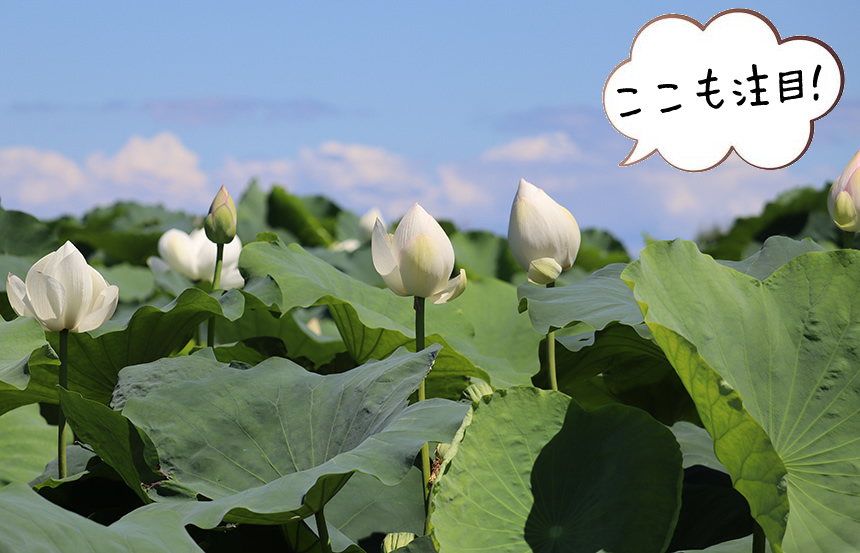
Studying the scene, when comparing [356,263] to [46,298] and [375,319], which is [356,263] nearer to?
[375,319]

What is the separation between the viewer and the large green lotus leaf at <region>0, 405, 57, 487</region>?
1.29 metres

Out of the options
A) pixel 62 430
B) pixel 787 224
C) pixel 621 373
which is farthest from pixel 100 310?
pixel 787 224

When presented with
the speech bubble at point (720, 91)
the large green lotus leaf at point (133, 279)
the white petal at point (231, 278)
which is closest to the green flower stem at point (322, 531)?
the speech bubble at point (720, 91)

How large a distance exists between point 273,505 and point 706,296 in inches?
19.7

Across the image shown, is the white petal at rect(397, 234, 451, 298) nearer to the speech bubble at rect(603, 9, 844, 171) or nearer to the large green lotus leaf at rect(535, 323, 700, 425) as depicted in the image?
the large green lotus leaf at rect(535, 323, 700, 425)

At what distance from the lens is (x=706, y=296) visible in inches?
32.6

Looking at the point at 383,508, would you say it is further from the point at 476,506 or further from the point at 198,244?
the point at 198,244

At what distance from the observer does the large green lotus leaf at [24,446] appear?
4.23 ft

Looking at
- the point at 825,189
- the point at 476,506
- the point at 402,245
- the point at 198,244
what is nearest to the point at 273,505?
the point at 476,506

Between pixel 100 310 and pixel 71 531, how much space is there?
24.5 inches

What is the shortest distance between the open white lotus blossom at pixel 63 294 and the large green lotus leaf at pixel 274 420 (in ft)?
0.74

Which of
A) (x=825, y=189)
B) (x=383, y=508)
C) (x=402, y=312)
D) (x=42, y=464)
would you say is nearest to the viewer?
(x=383, y=508)

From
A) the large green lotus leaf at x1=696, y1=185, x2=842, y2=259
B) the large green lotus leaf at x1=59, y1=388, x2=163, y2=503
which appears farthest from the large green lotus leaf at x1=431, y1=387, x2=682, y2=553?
the large green lotus leaf at x1=696, y1=185, x2=842, y2=259

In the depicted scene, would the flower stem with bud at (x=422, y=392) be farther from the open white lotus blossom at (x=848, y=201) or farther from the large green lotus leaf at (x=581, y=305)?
the open white lotus blossom at (x=848, y=201)
